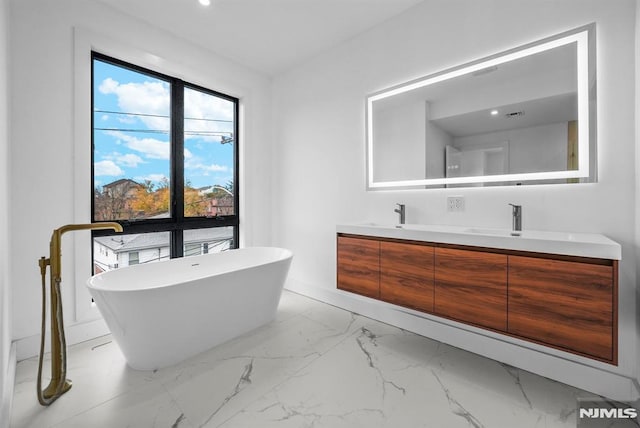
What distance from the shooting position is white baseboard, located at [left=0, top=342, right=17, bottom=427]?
4.31 ft

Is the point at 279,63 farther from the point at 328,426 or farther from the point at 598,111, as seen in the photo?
the point at 328,426

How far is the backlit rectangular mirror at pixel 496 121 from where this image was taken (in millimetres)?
1712

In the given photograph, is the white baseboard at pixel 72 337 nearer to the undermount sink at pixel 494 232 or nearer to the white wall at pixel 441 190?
the white wall at pixel 441 190

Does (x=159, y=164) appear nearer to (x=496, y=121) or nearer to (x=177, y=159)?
(x=177, y=159)

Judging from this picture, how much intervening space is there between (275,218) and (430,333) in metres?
2.17

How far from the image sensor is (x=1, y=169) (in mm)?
1477

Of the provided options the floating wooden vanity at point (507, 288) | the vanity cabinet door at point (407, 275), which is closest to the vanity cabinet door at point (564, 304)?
the floating wooden vanity at point (507, 288)

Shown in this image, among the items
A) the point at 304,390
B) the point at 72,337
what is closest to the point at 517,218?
the point at 304,390

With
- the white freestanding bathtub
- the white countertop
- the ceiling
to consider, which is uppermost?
the ceiling

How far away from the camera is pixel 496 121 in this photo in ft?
6.64

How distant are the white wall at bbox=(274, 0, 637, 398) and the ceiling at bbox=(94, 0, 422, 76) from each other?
0.16 m

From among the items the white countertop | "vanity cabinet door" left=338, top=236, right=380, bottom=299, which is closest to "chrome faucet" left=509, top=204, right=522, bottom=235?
the white countertop

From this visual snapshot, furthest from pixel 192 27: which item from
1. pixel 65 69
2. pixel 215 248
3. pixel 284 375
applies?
pixel 284 375

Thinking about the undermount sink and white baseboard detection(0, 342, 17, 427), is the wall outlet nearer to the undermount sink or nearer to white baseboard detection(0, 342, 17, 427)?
the undermount sink
